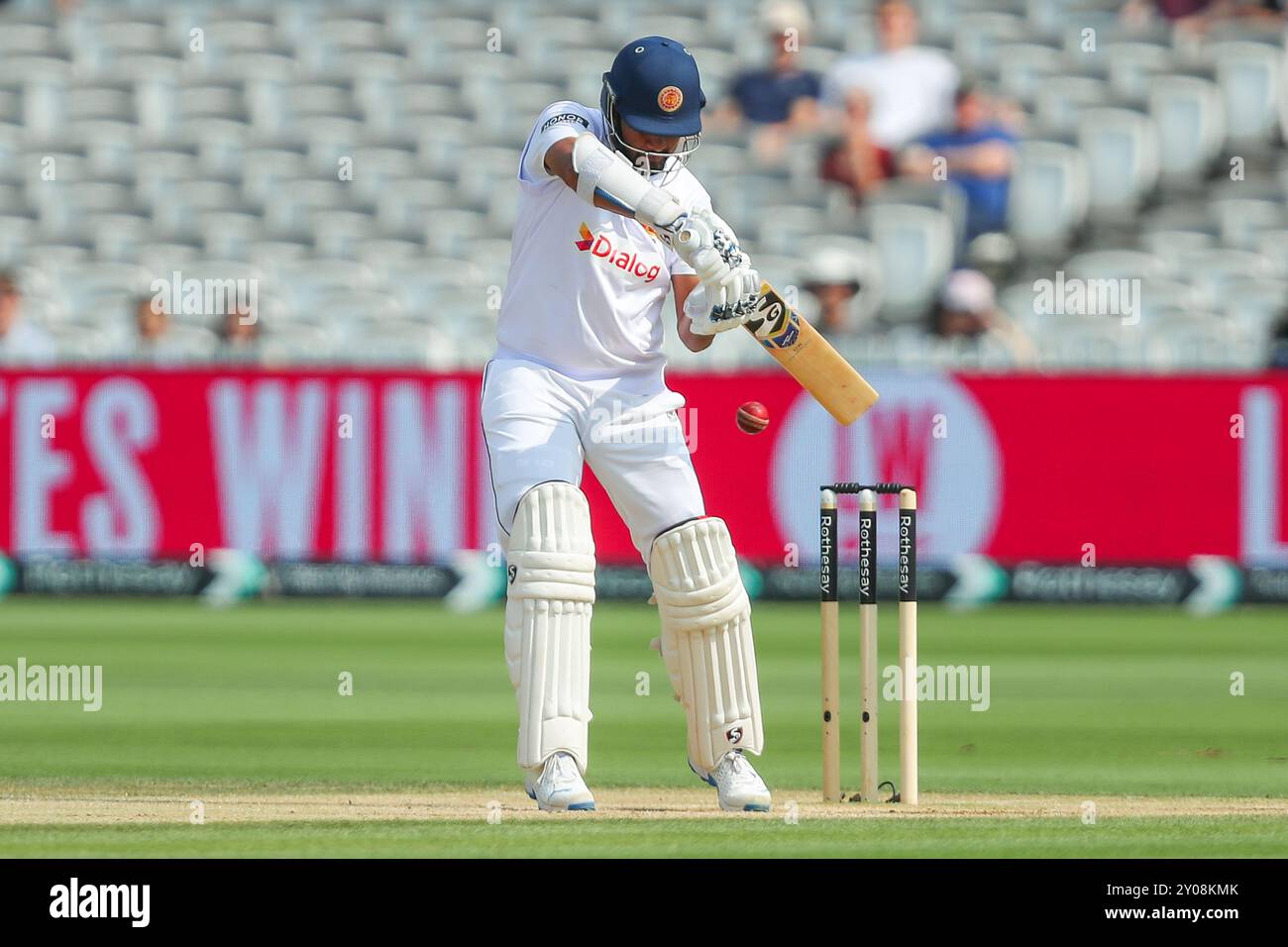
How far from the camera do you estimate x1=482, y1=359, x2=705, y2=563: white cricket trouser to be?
7285 mm

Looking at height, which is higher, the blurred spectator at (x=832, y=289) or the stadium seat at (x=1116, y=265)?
the stadium seat at (x=1116, y=265)

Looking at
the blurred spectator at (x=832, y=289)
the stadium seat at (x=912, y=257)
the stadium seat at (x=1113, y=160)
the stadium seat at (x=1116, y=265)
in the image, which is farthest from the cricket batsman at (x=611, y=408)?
the stadium seat at (x=1113, y=160)

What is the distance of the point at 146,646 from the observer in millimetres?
13344

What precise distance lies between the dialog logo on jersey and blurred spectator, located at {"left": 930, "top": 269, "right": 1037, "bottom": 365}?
9174 millimetres

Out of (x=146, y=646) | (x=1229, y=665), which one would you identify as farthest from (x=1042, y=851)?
(x=146, y=646)

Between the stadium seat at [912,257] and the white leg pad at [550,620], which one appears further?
the stadium seat at [912,257]

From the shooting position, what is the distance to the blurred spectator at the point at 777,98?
66.5 ft

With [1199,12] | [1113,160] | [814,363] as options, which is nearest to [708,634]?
[814,363]

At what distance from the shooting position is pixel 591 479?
15133 mm

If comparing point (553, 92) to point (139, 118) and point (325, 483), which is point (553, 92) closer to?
point (139, 118)

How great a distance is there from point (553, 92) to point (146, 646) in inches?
379
